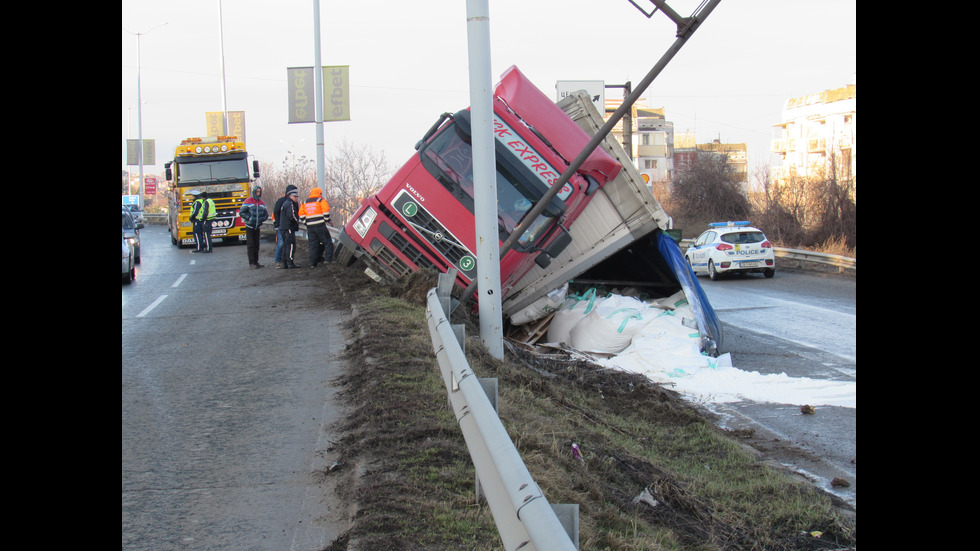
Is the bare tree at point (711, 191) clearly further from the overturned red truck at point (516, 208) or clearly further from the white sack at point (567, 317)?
the overturned red truck at point (516, 208)

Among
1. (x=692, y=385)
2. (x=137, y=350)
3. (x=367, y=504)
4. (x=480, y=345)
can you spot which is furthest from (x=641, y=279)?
(x=367, y=504)

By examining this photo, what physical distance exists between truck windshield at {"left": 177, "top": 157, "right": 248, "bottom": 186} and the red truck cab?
1672 centimetres

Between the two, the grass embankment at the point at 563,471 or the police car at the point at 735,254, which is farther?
the police car at the point at 735,254

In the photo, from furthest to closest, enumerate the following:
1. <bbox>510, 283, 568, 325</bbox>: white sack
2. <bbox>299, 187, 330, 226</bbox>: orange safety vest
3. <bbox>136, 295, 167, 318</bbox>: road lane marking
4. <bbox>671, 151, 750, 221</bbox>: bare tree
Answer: <bbox>671, 151, 750, 221</bbox>: bare tree < <bbox>299, 187, 330, 226</bbox>: orange safety vest < <bbox>136, 295, 167, 318</bbox>: road lane marking < <bbox>510, 283, 568, 325</bbox>: white sack

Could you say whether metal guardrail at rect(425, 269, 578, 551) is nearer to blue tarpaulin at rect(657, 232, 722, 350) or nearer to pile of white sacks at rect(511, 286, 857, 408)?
pile of white sacks at rect(511, 286, 857, 408)

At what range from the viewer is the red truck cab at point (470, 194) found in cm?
1152

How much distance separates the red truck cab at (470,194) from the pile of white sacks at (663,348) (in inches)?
44.3

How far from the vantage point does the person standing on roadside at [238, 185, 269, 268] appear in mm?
18344

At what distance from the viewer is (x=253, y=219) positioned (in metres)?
18.3

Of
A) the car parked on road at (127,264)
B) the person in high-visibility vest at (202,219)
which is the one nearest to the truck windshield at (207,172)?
the person in high-visibility vest at (202,219)

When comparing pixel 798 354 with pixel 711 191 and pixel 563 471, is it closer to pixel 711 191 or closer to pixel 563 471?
pixel 563 471

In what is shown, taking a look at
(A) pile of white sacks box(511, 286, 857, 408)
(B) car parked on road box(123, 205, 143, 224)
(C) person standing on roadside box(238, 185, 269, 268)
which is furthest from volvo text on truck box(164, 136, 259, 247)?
(A) pile of white sacks box(511, 286, 857, 408)

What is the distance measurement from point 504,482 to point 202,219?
24.7m

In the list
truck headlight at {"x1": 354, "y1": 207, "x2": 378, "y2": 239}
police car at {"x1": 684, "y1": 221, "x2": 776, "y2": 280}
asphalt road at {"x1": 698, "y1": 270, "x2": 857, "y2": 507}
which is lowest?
asphalt road at {"x1": 698, "y1": 270, "x2": 857, "y2": 507}
